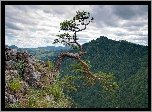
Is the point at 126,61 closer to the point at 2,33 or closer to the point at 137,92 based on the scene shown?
the point at 137,92

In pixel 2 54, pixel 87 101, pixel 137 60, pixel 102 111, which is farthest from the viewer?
pixel 137 60

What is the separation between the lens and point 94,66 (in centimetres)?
19850

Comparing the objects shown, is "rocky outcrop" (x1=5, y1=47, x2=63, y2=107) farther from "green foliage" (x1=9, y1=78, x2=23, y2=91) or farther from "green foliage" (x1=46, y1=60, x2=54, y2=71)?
"green foliage" (x1=46, y1=60, x2=54, y2=71)

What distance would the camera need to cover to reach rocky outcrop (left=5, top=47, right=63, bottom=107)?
839 centimetres

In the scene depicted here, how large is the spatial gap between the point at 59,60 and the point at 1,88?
15.6 ft

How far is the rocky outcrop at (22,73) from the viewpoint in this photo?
839cm

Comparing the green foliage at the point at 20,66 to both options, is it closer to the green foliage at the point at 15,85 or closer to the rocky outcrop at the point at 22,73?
the rocky outcrop at the point at 22,73

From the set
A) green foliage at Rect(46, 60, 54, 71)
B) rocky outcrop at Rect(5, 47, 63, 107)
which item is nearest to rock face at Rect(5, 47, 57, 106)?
rocky outcrop at Rect(5, 47, 63, 107)

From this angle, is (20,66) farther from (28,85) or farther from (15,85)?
(15,85)

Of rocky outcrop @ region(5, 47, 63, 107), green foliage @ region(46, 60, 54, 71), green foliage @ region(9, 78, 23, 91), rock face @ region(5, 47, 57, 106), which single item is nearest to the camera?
green foliage @ region(9, 78, 23, 91)

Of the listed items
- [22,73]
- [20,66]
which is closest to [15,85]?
[22,73]

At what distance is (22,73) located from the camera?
31.2 feet

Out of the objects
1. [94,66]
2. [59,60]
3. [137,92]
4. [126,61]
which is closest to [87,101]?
[137,92]

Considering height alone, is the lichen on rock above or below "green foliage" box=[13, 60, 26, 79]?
below
